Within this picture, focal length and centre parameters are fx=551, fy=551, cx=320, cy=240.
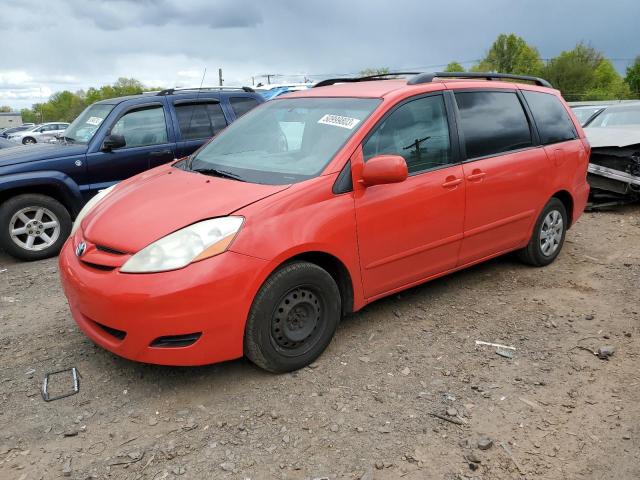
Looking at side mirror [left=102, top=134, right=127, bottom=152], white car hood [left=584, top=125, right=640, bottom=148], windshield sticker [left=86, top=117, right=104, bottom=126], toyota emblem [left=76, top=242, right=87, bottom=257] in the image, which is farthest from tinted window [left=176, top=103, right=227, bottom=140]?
white car hood [left=584, top=125, right=640, bottom=148]

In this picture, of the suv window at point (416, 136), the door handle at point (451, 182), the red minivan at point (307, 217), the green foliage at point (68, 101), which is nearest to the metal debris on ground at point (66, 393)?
the red minivan at point (307, 217)

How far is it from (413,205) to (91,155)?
4.24 metres

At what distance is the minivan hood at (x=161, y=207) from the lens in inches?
122

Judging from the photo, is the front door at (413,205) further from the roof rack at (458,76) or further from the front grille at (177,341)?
the front grille at (177,341)

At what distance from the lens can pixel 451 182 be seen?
13.3ft

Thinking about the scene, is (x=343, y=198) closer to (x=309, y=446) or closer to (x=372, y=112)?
(x=372, y=112)

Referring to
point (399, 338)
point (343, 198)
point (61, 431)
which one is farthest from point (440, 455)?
point (61, 431)

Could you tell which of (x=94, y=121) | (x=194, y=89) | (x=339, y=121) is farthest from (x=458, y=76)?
(x=94, y=121)

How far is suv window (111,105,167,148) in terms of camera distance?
6660 millimetres

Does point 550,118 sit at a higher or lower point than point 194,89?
lower

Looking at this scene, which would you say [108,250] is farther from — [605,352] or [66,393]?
[605,352]

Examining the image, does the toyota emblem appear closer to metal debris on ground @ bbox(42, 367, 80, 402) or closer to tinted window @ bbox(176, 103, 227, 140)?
metal debris on ground @ bbox(42, 367, 80, 402)

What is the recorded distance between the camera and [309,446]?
2.72m

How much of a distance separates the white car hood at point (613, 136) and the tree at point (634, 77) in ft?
188
